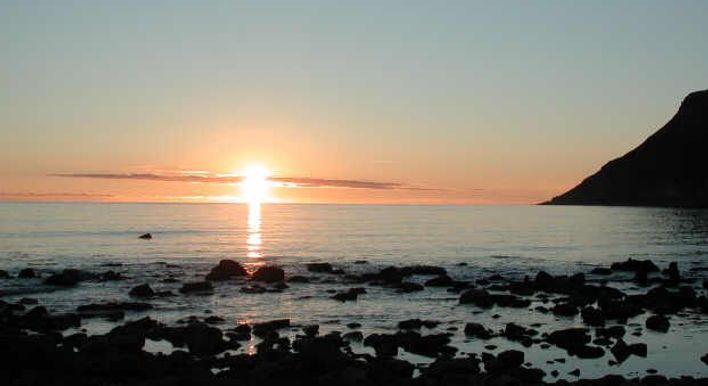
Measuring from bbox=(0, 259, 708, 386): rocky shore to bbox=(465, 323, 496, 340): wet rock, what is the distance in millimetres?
86

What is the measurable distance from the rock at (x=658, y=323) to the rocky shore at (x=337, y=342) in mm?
73

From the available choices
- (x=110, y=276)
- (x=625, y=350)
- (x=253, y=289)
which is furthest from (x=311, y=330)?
(x=110, y=276)

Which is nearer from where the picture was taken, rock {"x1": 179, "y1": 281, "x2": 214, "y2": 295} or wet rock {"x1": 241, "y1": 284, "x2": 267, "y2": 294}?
rock {"x1": 179, "y1": 281, "x2": 214, "y2": 295}

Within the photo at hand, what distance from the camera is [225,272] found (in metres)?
53.3

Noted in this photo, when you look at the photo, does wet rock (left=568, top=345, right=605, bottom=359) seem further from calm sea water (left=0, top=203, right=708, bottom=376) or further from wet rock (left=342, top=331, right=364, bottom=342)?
wet rock (left=342, top=331, right=364, bottom=342)

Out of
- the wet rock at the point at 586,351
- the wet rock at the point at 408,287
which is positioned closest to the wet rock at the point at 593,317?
the wet rock at the point at 586,351

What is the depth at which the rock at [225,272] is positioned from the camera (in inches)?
2072

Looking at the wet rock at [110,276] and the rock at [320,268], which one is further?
the rock at [320,268]

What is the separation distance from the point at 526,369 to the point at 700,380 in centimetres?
518

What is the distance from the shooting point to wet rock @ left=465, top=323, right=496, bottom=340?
1181 inches

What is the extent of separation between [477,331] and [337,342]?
6.86m

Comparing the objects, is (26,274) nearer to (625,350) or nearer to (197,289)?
(197,289)

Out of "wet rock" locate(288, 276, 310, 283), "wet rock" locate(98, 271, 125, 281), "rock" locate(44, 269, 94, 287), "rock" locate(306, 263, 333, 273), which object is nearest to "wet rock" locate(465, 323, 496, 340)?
"wet rock" locate(288, 276, 310, 283)

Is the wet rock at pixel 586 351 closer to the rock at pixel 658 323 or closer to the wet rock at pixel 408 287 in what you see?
the rock at pixel 658 323
